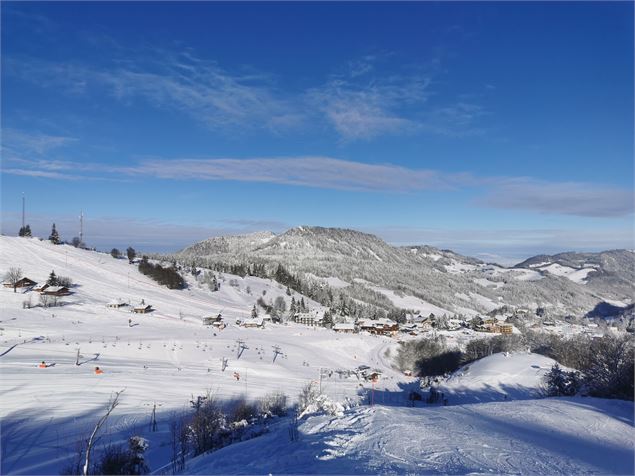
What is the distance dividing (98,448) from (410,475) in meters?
11.4

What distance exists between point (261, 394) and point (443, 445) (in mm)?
18549

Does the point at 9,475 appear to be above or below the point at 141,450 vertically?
below

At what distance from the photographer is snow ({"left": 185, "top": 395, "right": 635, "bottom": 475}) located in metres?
7.88

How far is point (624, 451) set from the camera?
9.70 m

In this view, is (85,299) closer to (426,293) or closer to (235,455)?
(235,455)

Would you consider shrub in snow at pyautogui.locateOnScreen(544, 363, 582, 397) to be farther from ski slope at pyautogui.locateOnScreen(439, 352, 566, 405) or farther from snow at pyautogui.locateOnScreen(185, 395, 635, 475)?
snow at pyautogui.locateOnScreen(185, 395, 635, 475)

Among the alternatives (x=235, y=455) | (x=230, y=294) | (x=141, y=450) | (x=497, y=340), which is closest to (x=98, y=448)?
(x=141, y=450)

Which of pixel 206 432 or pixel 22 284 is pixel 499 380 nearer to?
pixel 206 432

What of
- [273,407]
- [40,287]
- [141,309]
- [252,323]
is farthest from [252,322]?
[273,407]

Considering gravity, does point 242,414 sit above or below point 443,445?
below

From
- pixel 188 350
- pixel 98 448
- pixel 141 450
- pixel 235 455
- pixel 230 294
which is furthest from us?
pixel 230 294

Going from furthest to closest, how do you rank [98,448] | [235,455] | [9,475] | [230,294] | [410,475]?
[230,294]
[98,448]
[9,475]
[235,455]
[410,475]

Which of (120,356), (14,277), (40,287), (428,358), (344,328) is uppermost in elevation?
(14,277)

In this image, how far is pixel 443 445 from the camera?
8.87 metres
